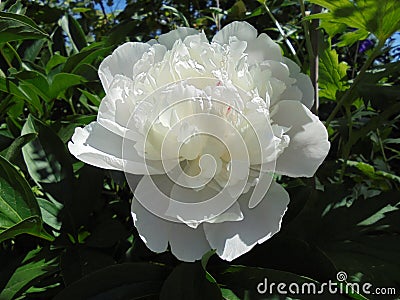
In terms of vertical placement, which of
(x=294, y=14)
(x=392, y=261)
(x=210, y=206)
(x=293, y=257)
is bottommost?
(x=294, y=14)

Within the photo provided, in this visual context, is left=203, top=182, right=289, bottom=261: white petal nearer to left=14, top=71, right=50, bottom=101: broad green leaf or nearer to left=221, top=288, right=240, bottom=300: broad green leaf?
left=221, top=288, right=240, bottom=300: broad green leaf

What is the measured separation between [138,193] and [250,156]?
114mm

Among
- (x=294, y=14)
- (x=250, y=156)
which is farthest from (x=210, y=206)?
(x=294, y=14)

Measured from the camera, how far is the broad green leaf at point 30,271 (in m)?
0.60

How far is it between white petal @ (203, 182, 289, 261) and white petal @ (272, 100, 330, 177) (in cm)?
3

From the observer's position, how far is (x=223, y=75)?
1.64 ft

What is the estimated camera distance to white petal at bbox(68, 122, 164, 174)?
48cm

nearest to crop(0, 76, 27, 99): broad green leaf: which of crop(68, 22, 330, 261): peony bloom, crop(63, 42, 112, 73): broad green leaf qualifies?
crop(63, 42, 112, 73): broad green leaf

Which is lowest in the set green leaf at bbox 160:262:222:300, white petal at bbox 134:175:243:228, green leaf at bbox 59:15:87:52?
green leaf at bbox 160:262:222:300

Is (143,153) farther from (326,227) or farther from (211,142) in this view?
(326,227)

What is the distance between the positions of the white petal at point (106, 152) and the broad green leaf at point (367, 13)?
301 mm

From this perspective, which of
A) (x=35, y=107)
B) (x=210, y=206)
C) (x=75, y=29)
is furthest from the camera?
(x=75, y=29)

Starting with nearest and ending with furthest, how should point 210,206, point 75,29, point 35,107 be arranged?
point 210,206, point 35,107, point 75,29

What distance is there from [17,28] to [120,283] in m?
0.39
